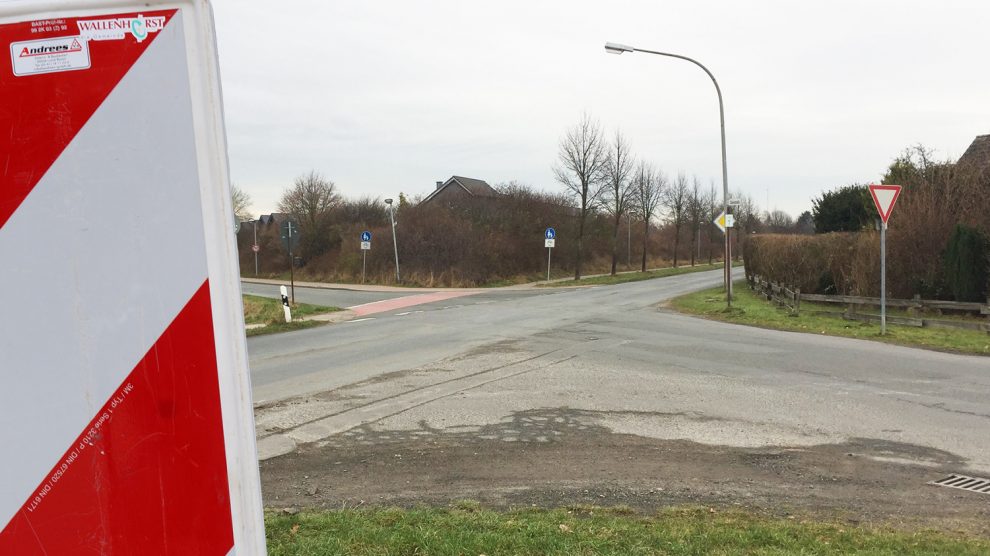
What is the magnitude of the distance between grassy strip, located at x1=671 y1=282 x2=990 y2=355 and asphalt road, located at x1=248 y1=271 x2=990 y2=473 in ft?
3.55

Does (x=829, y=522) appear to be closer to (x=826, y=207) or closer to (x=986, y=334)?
(x=986, y=334)

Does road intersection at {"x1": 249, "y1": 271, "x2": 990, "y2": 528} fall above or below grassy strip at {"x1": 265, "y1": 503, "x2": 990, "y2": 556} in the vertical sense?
below

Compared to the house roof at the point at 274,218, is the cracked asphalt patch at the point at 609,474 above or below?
below

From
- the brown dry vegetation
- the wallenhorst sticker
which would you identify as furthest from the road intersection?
the brown dry vegetation

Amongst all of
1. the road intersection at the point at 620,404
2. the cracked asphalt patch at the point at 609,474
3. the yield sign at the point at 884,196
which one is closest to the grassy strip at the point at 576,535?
the cracked asphalt patch at the point at 609,474

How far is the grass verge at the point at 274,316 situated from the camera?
709 inches

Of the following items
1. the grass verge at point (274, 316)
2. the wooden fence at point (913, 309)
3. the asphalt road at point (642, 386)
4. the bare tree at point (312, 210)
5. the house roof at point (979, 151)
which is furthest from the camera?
the bare tree at point (312, 210)

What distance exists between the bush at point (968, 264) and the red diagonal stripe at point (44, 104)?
2013 centimetres

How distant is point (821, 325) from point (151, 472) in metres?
17.5

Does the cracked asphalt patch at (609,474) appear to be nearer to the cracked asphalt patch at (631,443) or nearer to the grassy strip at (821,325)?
the cracked asphalt patch at (631,443)

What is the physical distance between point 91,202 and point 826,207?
114ft

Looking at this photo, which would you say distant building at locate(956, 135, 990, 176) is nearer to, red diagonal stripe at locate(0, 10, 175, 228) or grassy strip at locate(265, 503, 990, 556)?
grassy strip at locate(265, 503, 990, 556)

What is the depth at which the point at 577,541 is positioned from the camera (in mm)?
3666

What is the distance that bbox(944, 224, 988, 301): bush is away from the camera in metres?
17.0
